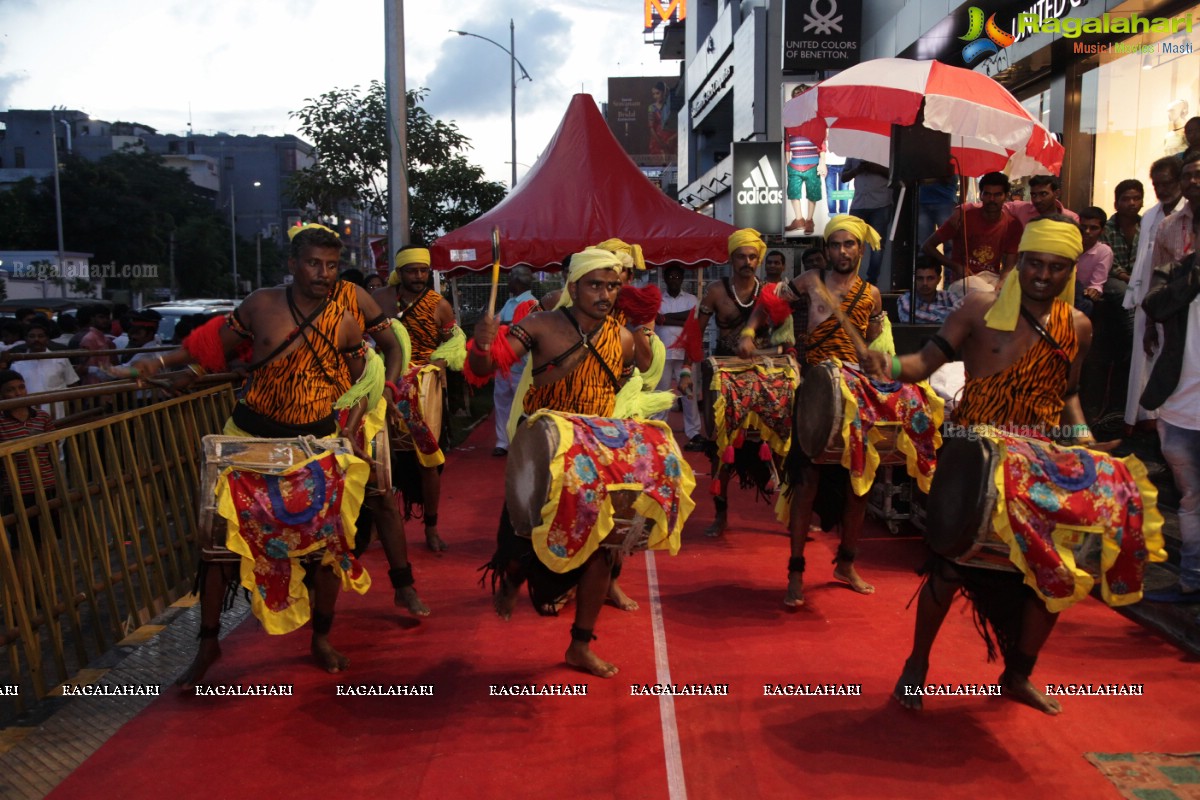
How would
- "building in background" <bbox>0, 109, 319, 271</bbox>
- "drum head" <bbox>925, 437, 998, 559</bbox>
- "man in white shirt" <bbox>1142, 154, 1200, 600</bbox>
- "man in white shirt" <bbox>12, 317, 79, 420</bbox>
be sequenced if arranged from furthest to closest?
"building in background" <bbox>0, 109, 319, 271</bbox> < "man in white shirt" <bbox>12, 317, 79, 420</bbox> < "man in white shirt" <bbox>1142, 154, 1200, 600</bbox> < "drum head" <bbox>925, 437, 998, 559</bbox>

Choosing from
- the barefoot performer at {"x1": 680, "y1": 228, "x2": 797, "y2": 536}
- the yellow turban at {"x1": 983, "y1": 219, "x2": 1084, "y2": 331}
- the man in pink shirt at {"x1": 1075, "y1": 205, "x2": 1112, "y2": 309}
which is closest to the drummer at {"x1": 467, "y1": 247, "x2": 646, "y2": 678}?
the barefoot performer at {"x1": 680, "y1": 228, "x2": 797, "y2": 536}

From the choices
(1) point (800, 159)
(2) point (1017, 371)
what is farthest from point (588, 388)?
(1) point (800, 159)

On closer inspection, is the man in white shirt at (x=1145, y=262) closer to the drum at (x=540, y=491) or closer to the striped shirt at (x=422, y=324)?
the drum at (x=540, y=491)

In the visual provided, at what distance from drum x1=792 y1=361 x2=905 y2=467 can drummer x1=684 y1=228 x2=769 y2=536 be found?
1.69 meters

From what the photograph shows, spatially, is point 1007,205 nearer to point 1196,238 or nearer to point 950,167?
point 950,167

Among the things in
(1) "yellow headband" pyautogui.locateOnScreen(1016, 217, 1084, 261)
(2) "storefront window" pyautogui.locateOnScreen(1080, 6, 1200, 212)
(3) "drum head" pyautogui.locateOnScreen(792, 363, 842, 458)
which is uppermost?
(2) "storefront window" pyautogui.locateOnScreen(1080, 6, 1200, 212)

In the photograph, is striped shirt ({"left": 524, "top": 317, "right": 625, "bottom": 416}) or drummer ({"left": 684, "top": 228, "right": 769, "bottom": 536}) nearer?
striped shirt ({"left": 524, "top": 317, "right": 625, "bottom": 416})

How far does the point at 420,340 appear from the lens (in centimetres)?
748

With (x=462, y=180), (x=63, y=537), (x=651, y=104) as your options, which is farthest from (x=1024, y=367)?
(x=651, y=104)

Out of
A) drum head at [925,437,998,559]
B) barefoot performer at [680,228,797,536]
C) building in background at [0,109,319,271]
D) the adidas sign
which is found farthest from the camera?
building in background at [0,109,319,271]

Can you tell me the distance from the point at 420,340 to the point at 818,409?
3.14 m

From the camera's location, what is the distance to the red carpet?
12.2ft

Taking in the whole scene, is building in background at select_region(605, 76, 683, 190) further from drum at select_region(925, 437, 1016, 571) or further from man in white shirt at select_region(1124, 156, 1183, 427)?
drum at select_region(925, 437, 1016, 571)

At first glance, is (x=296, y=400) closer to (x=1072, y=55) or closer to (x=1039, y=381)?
Result: (x=1039, y=381)
